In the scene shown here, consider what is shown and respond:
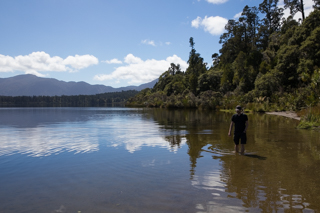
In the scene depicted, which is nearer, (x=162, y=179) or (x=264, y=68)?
(x=162, y=179)

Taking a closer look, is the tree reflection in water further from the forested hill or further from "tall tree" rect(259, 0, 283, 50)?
"tall tree" rect(259, 0, 283, 50)

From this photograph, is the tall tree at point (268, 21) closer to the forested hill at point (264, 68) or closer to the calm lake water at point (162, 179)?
the forested hill at point (264, 68)

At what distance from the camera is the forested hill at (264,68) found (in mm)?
37375

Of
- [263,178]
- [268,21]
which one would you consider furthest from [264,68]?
[263,178]

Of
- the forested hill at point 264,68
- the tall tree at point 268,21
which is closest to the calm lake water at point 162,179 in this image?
the forested hill at point 264,68

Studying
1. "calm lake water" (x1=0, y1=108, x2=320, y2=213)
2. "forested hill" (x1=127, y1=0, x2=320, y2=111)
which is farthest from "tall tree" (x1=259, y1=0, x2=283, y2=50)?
"calm lake water" (x1=0, y1=108, x2=320, y2=213)

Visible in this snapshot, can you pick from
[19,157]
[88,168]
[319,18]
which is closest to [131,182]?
[88,168]

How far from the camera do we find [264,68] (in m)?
54.3

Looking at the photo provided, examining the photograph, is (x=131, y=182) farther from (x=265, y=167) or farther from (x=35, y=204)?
(x=265, y=167)

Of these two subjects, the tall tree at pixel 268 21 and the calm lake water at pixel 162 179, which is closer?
the calm lake water at pixel 162 179

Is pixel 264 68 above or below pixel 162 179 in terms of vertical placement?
above

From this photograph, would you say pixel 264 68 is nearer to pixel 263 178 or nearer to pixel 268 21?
pixel 268 21

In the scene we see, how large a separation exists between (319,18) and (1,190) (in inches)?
1963

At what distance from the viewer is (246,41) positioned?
72.2m
